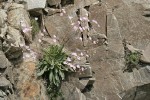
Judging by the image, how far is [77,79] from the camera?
13.3m

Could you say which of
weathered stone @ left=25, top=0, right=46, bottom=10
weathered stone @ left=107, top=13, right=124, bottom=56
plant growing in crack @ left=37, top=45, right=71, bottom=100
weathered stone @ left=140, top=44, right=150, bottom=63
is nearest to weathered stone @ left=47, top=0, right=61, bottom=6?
weathered stone @ left=25, top=0, right=46, bottom=10

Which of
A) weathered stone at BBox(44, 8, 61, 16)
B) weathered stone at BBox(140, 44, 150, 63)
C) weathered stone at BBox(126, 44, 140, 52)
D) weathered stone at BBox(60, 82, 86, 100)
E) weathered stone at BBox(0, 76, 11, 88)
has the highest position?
weathered stone at BBox(44, 8, 61, 16)

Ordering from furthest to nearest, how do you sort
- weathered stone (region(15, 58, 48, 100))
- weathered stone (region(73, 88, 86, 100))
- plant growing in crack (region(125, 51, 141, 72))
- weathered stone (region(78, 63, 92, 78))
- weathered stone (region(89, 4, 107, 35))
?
1. weathered stone (region(89, 4, 107, 35))
2. plant growing in crack (region(125, 51, 141, 72))
3. weathered stone (region(78, 63, 92, 78))
4. weathered stone (region(73, 88, 86, 100))
5. weathered stone (region(15, 58, 48, 100))

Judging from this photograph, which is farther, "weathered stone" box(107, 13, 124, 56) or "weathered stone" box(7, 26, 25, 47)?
"weathered stone" box(107, 13, 124, 56)

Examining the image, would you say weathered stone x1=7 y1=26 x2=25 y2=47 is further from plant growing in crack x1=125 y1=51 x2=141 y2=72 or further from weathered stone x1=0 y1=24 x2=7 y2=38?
plant growing in crack x1=125 y1=51 x2=141 y2=72

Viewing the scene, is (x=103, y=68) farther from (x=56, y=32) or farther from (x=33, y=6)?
(x=33, y=6)

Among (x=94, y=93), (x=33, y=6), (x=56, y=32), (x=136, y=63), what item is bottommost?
(x=94, y=93)

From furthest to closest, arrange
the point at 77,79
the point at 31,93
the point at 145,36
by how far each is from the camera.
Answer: the point at 145,36 < the point at 77,79 < the point at 31,93

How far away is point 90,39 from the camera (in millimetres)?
14250

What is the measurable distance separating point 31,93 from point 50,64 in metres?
1.18

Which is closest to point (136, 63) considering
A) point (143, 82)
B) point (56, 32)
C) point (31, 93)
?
point (143, 82)

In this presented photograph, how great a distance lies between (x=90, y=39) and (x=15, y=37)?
120 inches

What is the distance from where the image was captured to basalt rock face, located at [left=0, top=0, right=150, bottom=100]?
12.6m

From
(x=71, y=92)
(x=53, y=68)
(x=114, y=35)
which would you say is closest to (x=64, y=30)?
(x=114, y=35)
